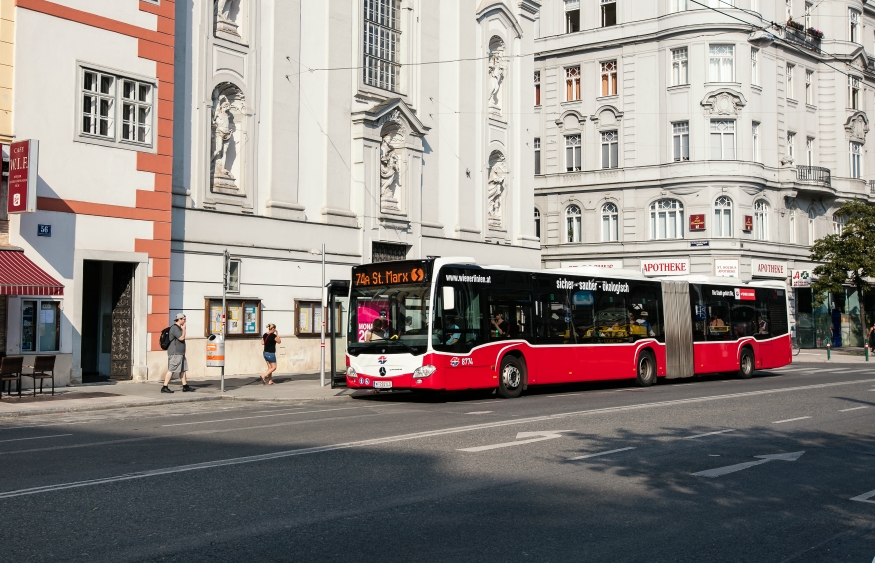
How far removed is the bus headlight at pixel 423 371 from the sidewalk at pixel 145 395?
2.88 metres

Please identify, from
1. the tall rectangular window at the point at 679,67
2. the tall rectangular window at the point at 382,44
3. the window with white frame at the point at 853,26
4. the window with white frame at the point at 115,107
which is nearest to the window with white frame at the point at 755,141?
the tall rectangular window at the point at 679,67

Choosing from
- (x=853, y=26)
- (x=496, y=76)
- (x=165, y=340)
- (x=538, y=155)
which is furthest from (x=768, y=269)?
(x=165, y=340)

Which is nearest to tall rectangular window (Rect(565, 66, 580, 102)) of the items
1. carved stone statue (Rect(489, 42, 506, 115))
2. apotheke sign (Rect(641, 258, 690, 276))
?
apotheke sign (Rect(641, 258, 690, 276))

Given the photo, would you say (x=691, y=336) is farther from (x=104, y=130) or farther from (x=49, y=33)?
(x=49, y=33)

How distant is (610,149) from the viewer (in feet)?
170

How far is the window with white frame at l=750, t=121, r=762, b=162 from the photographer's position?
49156 mm

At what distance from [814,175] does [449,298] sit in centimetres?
3990

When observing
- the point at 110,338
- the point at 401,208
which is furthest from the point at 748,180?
the point at 110,338

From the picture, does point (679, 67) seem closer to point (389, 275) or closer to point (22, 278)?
point (389, 275)

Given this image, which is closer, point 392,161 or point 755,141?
point 392,161

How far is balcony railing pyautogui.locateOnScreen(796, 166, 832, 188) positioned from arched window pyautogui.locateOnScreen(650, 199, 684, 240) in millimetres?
7782

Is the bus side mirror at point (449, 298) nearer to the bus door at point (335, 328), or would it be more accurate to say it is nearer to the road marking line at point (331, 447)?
the bus door at point (335, 328)

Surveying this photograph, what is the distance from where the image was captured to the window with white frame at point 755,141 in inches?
1935

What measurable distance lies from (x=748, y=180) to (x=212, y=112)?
3076 centimetres
